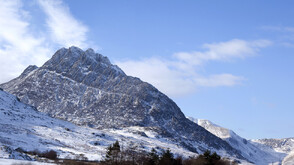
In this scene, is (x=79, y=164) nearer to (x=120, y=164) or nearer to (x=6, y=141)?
(x=120, y=164)

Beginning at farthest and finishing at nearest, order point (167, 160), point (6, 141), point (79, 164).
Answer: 1. point (6, 141)
2. point (167, 160)
3. point (79, 164)

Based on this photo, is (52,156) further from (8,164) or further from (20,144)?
(8,164)

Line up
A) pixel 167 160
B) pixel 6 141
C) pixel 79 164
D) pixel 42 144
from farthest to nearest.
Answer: pixel 42 144 → pixel 6 141 → pixel 167 160 → pixel 79 164

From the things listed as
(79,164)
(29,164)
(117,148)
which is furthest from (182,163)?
(29,164)

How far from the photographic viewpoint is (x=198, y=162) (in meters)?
116

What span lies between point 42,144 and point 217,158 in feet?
335

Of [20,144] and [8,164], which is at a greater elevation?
[20,144]

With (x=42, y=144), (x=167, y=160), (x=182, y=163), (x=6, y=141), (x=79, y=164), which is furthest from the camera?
(x=42, y=144)

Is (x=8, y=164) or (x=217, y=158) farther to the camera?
(x=217, y=158)

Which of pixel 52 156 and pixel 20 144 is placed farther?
pixel 20 144

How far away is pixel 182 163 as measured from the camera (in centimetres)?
12812

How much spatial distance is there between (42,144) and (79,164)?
86675 millimetres

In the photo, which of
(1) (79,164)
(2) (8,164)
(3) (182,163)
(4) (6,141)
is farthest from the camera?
(4) (6,141)

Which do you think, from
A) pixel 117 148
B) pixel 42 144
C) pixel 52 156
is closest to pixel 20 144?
pixel 42 144
